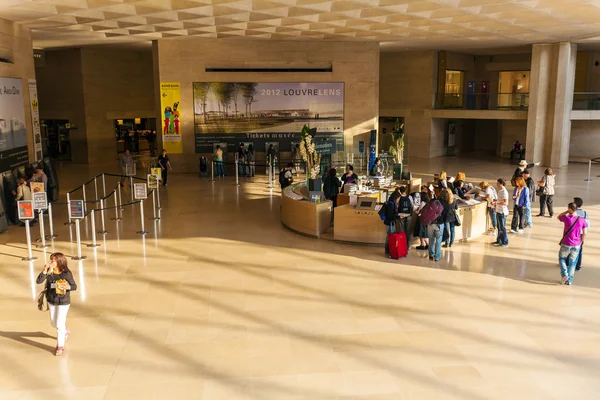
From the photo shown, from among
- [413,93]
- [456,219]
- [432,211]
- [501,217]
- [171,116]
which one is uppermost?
[413,93]

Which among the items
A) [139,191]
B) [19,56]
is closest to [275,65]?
[19,56]

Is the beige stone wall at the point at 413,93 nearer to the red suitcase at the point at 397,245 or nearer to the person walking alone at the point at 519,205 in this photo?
the person walking alone at the point at 519,205

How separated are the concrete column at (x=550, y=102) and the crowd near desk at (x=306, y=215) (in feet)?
60.6

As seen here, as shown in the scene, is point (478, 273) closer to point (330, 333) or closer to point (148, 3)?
point (330, 333)

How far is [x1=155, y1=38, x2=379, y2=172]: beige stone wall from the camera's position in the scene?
25.1m

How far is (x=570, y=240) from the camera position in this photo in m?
10.1

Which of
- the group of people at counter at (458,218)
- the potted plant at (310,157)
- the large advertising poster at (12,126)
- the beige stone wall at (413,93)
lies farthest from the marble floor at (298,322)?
the beige stone wall at (413,93)

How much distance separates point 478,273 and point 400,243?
67.6 inches

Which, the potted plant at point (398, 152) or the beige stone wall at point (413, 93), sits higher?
the beige stone wall at point (413, 93)

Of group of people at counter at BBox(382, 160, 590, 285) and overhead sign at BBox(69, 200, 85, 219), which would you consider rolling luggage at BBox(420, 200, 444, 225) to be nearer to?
group of people at counter at BBox(382, 160, 590, 285)

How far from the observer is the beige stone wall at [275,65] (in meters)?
25.1

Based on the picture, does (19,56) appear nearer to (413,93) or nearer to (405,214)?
(405,214)

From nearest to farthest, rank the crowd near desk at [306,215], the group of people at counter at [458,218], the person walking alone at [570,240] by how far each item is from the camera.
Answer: the person walking alone at [570,240] < the group of people at counter at [458,218] < the crowd near desk at [306,215]

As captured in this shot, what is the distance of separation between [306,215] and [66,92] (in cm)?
2098
